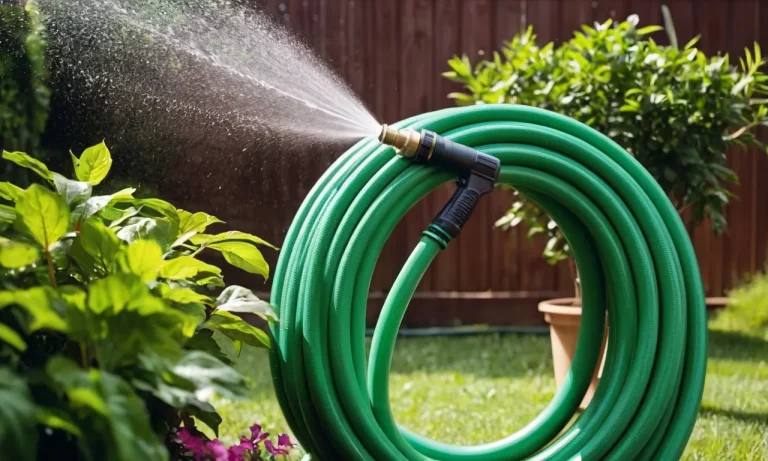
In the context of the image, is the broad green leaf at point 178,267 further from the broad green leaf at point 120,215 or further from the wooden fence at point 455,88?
the wooden fence at point 455,88

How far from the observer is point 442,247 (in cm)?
167

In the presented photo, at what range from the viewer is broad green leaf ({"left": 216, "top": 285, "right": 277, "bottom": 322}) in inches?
57.2

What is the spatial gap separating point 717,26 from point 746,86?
88.6 inches

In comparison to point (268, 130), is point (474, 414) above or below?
below

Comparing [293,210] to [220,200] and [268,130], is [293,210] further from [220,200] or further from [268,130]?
[268,130]

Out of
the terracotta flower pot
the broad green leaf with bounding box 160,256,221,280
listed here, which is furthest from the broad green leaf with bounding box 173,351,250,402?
the terracotta flower pot

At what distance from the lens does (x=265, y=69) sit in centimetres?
214

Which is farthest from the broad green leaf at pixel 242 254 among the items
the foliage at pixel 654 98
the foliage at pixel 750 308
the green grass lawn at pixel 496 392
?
the foliage at pixel 750 308

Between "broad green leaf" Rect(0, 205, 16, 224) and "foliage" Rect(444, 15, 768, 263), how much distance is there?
6.80ft

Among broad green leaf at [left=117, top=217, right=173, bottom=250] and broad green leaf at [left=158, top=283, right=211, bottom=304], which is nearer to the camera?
broad green leaf at [left=158, top=283, right=211, bottom=304]

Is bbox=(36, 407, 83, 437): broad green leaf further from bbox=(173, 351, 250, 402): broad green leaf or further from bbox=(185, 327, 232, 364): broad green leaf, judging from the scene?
bbox=(185, 327, 232, 364): broad green leaf

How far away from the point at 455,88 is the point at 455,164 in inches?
132

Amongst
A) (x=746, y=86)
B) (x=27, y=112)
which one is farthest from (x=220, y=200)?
(x=746, y=86)

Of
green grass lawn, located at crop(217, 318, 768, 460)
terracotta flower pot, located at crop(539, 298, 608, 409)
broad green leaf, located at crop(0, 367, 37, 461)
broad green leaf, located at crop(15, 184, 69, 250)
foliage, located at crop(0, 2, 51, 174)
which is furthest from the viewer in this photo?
foliage, located at crop(0, 2, 51, 174)
